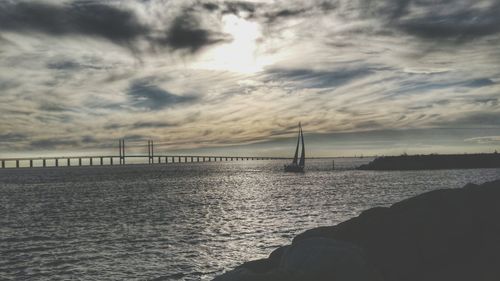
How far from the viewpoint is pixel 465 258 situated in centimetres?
1330

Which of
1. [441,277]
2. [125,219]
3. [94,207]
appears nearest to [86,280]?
[441,277]

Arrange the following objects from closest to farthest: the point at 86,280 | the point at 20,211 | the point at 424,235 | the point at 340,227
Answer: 1. the point at 424,235
2. the point at 340,227
3. the point at 86,280
4. the point at 20,211

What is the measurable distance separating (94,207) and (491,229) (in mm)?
55235

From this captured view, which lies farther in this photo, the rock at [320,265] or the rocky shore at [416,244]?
the rocky shore at [416,244]

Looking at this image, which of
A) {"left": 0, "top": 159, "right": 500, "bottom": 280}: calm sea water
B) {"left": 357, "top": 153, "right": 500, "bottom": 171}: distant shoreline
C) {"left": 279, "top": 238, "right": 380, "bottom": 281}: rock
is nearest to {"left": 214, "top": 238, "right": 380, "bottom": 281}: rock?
{"left": 279, "top": 238, "right": 380, "bottom": 281}: rock

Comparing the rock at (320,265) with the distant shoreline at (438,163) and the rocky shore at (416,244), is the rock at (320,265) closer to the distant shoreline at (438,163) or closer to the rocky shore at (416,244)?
the rocky shore at (416,244)

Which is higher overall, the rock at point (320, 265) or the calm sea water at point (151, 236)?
the rock at point (320, 265)

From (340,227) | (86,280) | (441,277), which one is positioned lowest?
(86,280)

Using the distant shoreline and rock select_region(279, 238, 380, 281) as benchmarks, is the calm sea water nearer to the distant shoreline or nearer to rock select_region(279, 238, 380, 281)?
rock select_region(279, 238, 380, 281)

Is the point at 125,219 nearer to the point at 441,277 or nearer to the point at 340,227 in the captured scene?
the point at 340,227

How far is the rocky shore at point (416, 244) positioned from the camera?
35.4ft

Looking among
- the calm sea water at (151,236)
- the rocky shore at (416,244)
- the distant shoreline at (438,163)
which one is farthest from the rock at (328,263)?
the distant shoreline at (438,163)

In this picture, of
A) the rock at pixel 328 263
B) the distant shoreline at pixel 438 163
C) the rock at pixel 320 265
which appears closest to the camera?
the rock at pixel 320 265

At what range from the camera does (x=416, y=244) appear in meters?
13.6
